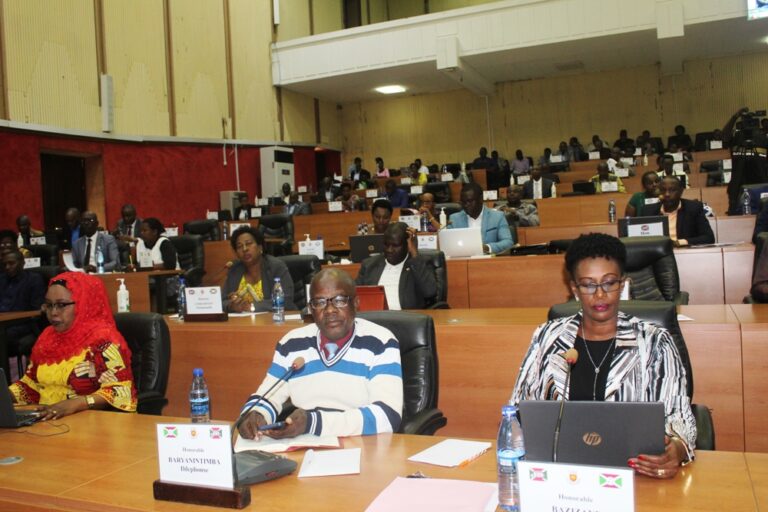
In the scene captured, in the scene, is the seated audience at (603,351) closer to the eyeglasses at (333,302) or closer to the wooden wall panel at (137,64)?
the eyeglasses at (333,302)

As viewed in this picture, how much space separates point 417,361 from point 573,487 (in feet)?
3.95

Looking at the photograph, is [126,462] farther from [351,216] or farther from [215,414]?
[351,216]

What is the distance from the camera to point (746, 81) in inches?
532

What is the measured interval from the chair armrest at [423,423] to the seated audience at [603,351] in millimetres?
365

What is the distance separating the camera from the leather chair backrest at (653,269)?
3693 millimetres

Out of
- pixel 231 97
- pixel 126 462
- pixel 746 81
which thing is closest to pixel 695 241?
pixel 126 462

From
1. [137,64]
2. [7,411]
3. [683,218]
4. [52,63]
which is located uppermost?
[137,64]

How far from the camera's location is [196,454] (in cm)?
146

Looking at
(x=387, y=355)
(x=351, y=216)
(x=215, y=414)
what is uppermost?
(x=351, y=216)

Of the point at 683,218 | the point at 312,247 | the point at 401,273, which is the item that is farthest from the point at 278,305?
the point at 683,218

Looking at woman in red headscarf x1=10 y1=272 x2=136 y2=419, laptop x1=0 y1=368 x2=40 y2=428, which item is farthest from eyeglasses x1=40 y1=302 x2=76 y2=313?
laptop x1=0 y1=368 x2=40 y2=428

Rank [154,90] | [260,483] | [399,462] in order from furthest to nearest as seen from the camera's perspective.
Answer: [154,90]
[399,462]
[260,483]

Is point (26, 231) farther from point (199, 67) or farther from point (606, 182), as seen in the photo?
point (606, 182)

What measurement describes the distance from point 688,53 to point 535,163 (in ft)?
11.5
